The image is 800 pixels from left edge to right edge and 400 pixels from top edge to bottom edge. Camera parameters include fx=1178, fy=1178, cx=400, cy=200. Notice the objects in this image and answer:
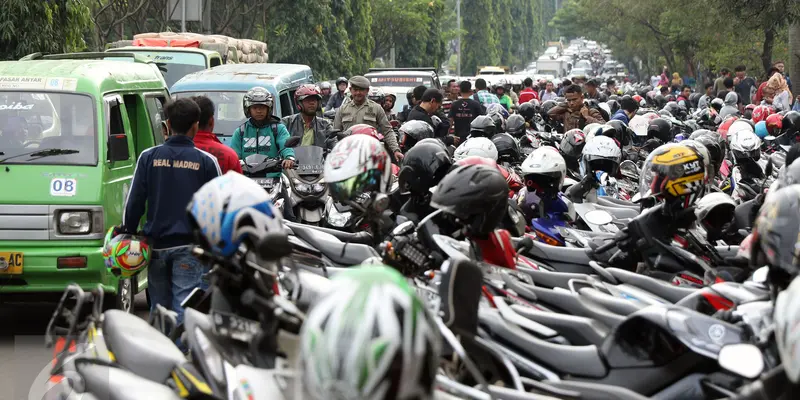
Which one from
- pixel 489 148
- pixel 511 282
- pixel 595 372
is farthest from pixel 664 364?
pixel 489 148

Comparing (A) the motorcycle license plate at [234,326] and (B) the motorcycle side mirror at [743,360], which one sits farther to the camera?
(A) the motorcycle license plate at [234,326]

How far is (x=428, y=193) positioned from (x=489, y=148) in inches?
79.7

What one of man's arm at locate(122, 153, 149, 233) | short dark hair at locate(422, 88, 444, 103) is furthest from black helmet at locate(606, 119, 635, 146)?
man's arm at locate(122, 153, 149, 233)

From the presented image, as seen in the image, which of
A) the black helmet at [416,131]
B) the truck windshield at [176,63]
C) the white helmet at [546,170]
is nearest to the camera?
the white helmet at [546,170]

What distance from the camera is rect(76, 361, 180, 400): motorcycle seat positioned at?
157 inches

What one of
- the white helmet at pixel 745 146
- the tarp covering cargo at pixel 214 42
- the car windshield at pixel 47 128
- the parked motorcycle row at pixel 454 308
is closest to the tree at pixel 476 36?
the tarp covering cargo at pixel 214 42

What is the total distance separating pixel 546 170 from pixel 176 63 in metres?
12.9

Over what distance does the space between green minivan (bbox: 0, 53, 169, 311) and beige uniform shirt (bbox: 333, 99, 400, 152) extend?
3597 millimetres

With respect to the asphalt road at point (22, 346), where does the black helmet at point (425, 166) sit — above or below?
above

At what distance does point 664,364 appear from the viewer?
14.8ft

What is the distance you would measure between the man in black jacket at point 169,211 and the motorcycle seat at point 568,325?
227 centimetres

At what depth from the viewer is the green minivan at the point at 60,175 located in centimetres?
841

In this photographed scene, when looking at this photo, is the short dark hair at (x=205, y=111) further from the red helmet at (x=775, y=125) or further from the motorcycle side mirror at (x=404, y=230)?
the red helmet at (x=775, y=125)

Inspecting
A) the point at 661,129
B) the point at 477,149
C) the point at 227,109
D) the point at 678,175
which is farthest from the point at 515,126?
the point at 678,175
